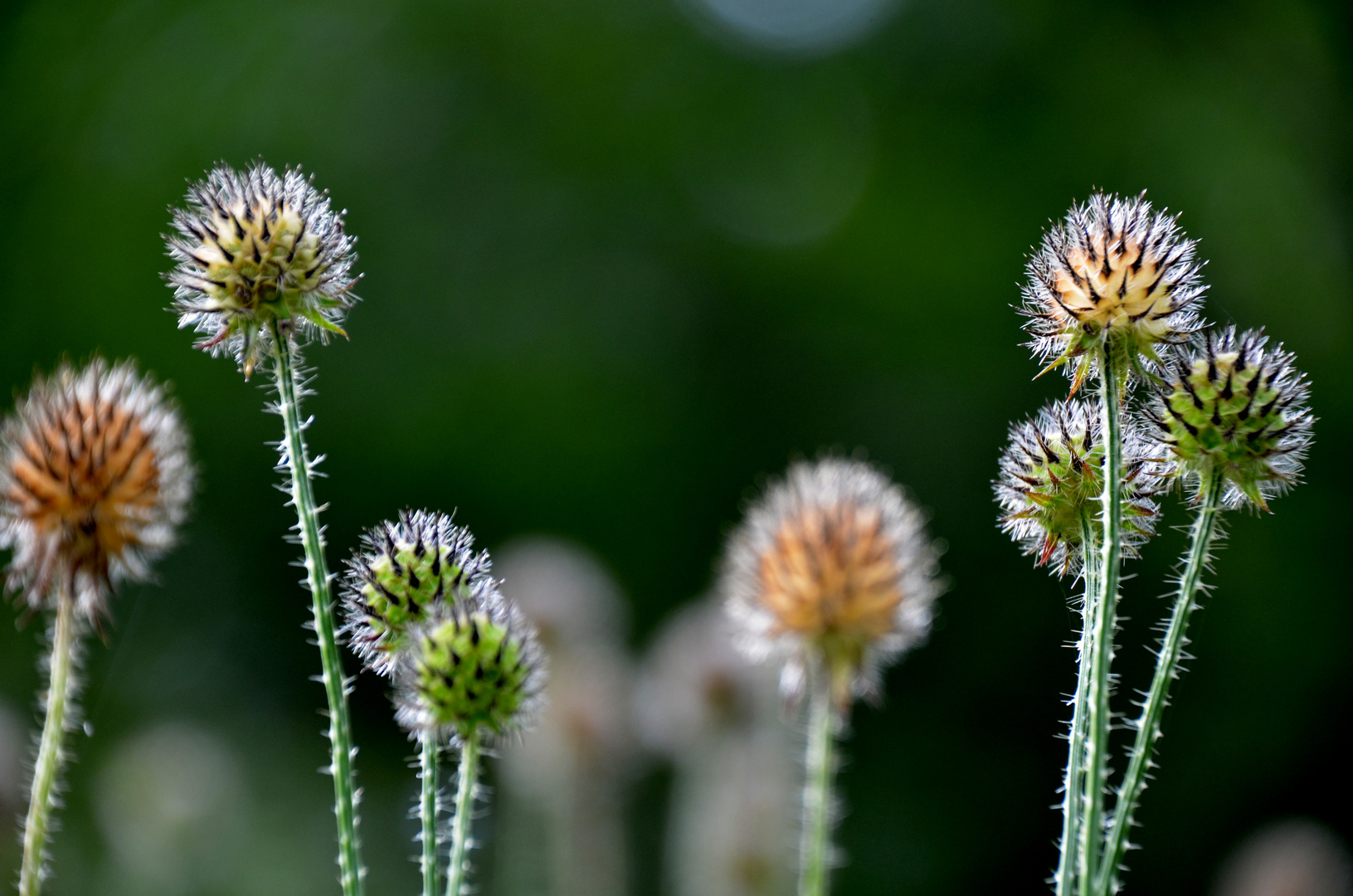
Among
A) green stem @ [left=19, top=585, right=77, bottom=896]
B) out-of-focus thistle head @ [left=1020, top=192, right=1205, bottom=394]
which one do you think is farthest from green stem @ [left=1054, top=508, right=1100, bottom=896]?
green stem @ [left=19, top=585, right=77, bottom=896]

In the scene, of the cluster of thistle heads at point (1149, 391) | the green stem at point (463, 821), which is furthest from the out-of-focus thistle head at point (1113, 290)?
the green stem at point (463, 821)

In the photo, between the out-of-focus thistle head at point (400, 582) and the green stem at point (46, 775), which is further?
the out-of-focus thistle head at point (400, 582)

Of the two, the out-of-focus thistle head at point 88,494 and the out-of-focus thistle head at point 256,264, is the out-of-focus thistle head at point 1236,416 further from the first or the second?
the out-of-focus thistle head at point 88,494

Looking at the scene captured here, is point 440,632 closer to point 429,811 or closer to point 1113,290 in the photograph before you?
point 429,811

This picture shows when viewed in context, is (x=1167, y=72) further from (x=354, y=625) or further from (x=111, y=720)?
(x=354, y=625)

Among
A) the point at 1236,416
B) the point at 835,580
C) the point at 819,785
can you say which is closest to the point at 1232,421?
the point at 1236,416

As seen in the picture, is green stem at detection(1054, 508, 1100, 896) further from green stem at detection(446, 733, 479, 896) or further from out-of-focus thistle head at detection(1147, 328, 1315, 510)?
green stem at detection(446, 733, 479, 896)
